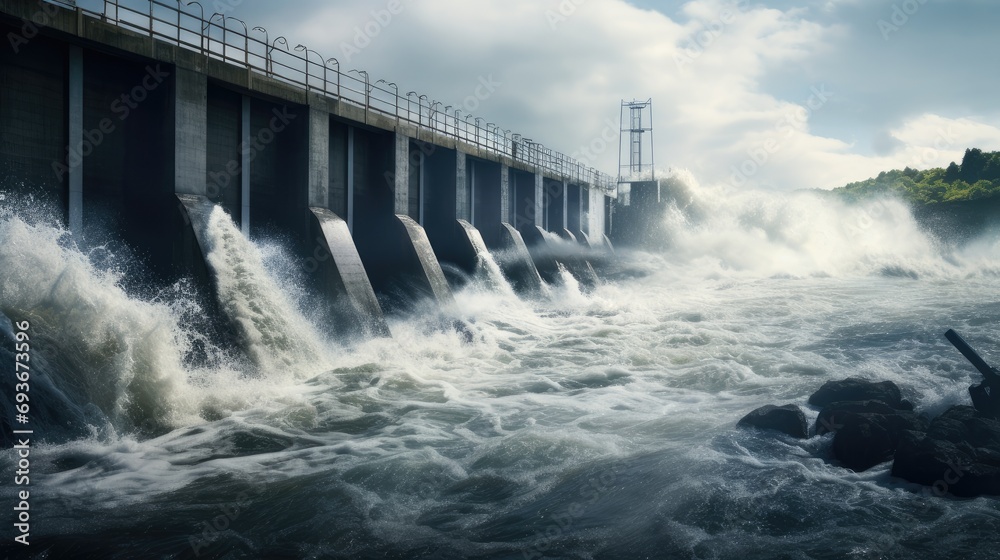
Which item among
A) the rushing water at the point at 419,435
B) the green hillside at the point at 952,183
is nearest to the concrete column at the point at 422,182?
the rushing water at the point at 419,435

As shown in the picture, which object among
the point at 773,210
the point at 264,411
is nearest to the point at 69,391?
the point at 264,411

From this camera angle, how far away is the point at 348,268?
14555mm

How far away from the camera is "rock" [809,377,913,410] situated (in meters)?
9.08

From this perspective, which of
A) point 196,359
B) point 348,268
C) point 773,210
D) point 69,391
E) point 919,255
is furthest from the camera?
point 773,210

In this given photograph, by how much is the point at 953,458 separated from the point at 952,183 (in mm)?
85214

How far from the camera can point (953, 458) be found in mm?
6469

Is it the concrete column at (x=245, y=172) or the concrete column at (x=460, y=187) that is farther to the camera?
the concrete column at (x=460, y=187)

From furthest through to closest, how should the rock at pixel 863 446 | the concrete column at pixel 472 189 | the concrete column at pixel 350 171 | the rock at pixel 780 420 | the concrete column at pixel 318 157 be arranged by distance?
the concrete column at pixel 472 189, the concrete column at pixel 350 171, the concrete column at pixel 318 157, the rock at pixel 780 420, the rock at pixel 863 446

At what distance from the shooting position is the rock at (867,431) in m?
7.18

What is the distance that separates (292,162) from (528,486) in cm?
1145

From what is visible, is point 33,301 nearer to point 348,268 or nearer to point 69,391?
point 69,391

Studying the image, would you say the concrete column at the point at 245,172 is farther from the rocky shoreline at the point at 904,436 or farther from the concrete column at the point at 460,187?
the rocky shoreline at the point at 904,436

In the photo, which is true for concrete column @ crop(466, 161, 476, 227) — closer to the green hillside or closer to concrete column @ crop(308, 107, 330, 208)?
→ concrete column @ crop(308, 107, 330, 208)

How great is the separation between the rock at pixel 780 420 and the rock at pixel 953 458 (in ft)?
4.42
